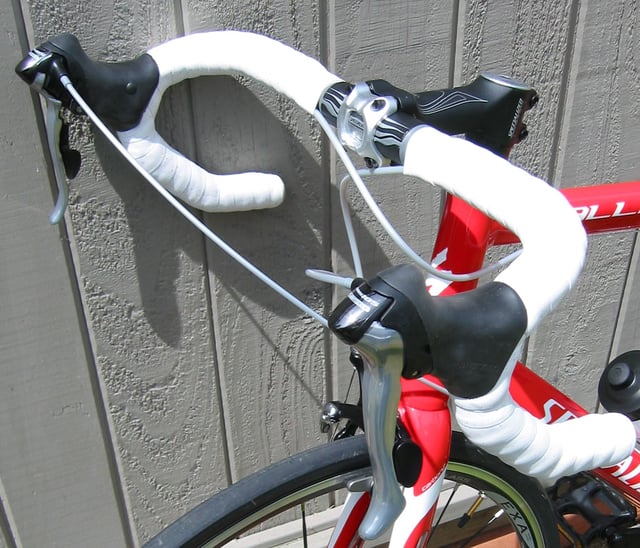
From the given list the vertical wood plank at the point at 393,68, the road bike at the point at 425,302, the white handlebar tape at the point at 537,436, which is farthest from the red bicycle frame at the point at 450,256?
the vertical wood plank at the point at 393,68

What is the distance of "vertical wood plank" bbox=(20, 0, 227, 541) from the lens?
73 cm

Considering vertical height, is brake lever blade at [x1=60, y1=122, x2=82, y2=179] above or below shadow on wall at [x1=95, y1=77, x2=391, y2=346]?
above

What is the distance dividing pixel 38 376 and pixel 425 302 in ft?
2.08

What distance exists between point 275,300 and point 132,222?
22 centimetres

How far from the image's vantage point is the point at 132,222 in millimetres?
→ 811

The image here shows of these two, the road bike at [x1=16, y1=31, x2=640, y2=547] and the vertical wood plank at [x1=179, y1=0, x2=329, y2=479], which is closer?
the road bike at [x1=16, y1=31, x2=640, y2=547]

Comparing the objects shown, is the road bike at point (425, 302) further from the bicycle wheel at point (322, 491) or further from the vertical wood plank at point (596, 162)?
the vertical wood plank at point (596, 162)

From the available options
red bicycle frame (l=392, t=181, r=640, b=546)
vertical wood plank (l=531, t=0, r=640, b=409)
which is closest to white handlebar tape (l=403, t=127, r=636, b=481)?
red bicycle frame (l=392, t=181, r=640, b=546)

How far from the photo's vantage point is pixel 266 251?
0.89 meters

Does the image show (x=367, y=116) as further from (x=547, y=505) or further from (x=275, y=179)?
(x=547, y=505)

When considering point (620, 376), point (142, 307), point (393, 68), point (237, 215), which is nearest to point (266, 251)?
point (237, 215)

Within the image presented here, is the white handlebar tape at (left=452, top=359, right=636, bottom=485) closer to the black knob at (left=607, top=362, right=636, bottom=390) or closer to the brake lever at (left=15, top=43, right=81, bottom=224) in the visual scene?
the black knob at (left=607, top=362, right=636, bottom=390)

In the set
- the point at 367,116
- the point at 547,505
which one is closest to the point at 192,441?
the point at 547,505

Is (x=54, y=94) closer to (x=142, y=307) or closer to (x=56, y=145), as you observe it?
(x=56, y=145)
